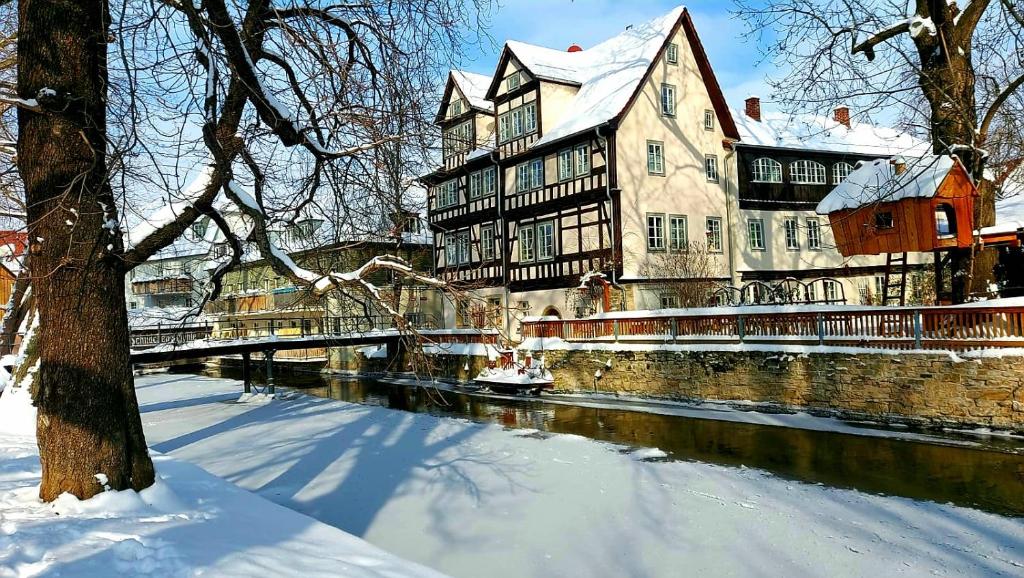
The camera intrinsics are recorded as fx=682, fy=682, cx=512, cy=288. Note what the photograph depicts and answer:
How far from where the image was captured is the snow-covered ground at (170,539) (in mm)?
4348

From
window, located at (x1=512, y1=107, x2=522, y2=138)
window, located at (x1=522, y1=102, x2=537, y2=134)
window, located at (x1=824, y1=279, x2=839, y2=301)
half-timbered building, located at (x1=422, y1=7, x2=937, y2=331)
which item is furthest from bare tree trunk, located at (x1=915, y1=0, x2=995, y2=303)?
window, located at (x1=512, y1=107, x2=522, y2=138)

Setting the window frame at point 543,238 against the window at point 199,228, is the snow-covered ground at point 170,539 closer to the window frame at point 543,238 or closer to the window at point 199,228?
the window at point 199,228

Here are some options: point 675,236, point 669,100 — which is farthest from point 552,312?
point 669,100

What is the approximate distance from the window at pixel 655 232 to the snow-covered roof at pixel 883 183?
788 cm

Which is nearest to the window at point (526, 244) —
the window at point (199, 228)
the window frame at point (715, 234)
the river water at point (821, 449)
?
the window frame at point (715, 234)

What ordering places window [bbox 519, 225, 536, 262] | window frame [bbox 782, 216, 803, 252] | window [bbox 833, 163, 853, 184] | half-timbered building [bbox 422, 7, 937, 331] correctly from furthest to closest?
1. window [bbox 833, 163, 853, 184]
2. window frame [bbox 782, 216, 803, 252]
3. window [bbox 519, 225, 536, 262]
4. half-timbered building [bbox 422, 7, 937, 331]

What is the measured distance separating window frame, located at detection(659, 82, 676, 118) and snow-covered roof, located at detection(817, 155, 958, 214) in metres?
9.85

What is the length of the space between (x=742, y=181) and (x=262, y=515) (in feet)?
86.9

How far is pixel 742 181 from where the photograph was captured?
1138 inches

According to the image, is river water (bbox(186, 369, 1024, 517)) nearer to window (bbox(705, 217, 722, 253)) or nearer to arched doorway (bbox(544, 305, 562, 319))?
arched doorway (bbox(544, 305, 562, 319))

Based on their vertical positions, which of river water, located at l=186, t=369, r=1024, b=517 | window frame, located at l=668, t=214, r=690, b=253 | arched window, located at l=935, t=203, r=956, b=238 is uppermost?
window frame, located at l=668, t=214, r=690, b=253

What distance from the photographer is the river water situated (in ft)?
32.2

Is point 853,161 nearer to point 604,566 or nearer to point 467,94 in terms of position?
point 467,94

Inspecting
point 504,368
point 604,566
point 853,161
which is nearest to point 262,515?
point 604,566
